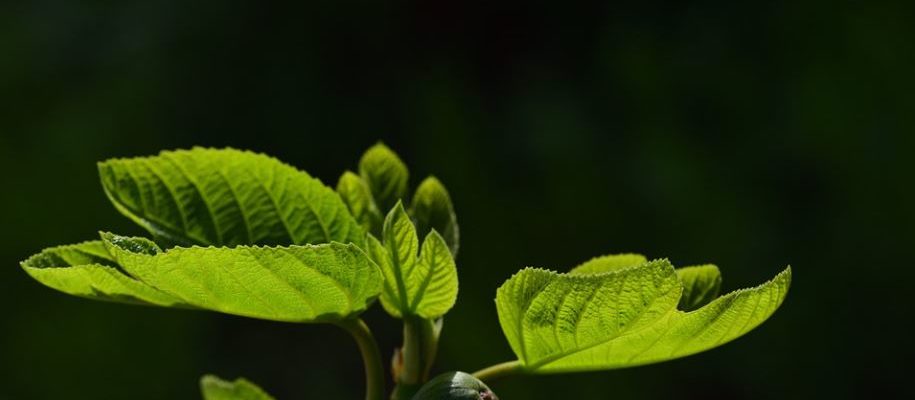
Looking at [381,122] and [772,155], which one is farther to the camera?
[381,122]

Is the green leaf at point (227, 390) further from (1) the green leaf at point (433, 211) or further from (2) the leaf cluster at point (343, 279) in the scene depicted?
A: (1) the green leaf at point (433, 211)

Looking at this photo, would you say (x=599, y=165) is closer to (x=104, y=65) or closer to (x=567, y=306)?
(x=104, y=65)

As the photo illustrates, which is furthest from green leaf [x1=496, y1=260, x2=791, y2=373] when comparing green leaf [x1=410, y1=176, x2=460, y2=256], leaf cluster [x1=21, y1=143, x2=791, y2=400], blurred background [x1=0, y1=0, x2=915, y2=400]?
blurred background [x1=0, y1=0, x2=915, y2=400]

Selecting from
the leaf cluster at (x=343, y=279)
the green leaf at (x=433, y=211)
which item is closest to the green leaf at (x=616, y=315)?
the leaf cluster at (x=343, y=279)

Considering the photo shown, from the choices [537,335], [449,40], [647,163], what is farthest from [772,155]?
[537,335]

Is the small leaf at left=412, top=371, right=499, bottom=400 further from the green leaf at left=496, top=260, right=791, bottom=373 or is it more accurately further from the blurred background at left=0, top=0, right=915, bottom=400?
the blurred background at left=0, top=0, right=915, bottom=400

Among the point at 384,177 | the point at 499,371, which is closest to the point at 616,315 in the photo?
the point at 499,371
